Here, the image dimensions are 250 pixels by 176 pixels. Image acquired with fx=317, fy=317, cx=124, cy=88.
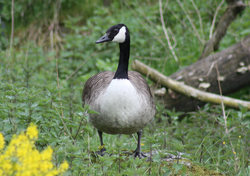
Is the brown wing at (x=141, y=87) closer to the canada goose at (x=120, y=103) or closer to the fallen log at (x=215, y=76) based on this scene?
the canada goose at (x=120, y=103)

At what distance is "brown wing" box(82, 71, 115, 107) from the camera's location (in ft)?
12.0

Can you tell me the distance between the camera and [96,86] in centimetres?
386

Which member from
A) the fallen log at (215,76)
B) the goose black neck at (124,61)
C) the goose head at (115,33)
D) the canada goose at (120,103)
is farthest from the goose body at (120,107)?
the fallen log at (215,76)

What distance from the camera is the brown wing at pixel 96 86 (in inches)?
144

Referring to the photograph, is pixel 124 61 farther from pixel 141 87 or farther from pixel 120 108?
pixel 120 108

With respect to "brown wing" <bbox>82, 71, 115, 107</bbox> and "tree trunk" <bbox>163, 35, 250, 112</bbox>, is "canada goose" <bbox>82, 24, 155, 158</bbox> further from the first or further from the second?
"tree trunk" <bbox>163, 35, 250, 112</bbox>

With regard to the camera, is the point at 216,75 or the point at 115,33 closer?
the point at 115,33

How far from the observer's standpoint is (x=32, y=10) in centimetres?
743

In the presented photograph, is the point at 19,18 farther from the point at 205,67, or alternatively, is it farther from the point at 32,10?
the point at 205,67

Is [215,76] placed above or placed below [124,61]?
below

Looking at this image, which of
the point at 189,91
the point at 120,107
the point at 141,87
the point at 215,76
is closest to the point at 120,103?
the point at 120,107

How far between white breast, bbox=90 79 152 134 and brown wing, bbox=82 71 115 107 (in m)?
0.17

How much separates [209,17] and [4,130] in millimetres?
6040

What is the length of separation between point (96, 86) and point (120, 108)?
624 millimetres
